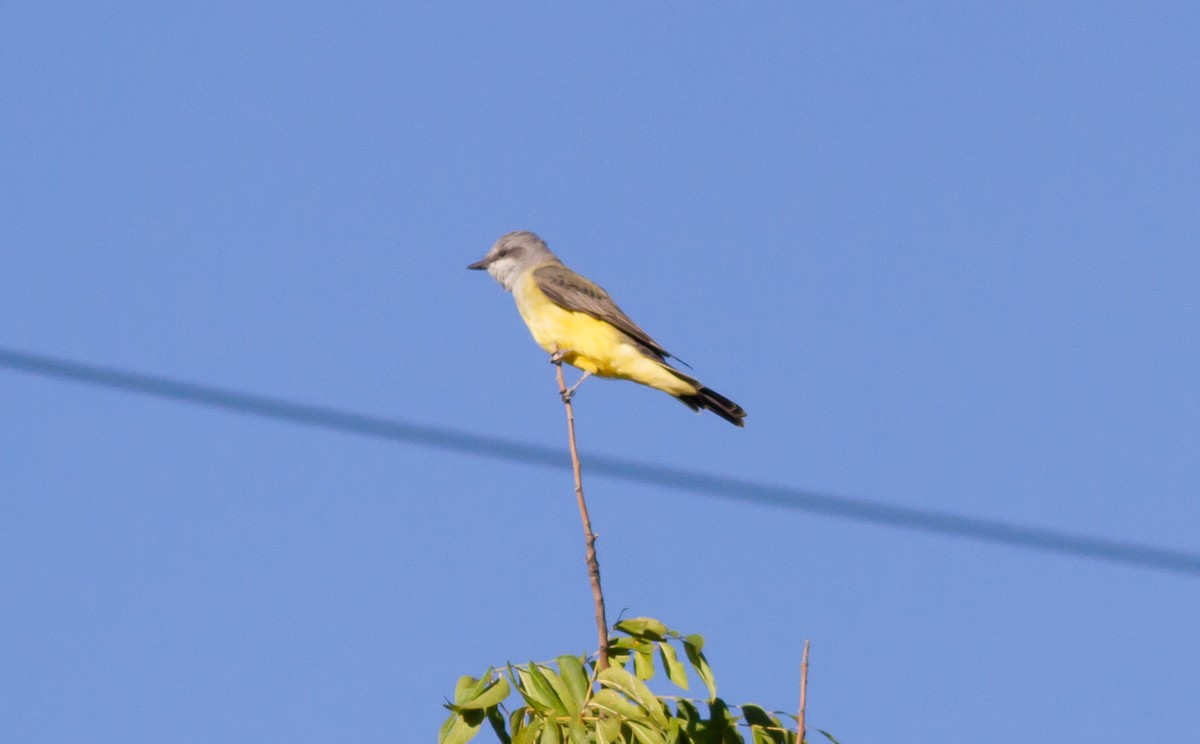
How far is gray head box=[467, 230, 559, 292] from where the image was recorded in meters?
8.39

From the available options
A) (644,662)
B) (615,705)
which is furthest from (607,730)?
(644,662)

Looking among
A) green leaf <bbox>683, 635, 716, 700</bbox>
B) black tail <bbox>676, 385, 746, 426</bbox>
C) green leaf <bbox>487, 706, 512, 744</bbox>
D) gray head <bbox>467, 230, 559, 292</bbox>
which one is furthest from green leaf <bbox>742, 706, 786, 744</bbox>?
gray head <bbox>467, 230, 559, 292</bbox>

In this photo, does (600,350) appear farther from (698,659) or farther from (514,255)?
(698,659)

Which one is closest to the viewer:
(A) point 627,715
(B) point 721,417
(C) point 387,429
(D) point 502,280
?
(A) point 627,715

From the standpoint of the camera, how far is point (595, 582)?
11.1 feet

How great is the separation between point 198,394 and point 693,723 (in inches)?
71.0

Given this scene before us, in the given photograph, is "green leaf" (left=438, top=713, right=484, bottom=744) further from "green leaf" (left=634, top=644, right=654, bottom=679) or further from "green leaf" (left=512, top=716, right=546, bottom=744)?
"green leaf" (left=634, top=644, right=654, bottom=679)

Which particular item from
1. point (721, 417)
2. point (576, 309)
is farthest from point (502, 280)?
point (721, 417)

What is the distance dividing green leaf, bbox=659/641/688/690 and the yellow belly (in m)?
3.70

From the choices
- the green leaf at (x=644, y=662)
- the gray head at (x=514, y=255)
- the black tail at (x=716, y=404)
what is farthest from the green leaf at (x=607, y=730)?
the gray head at (x=514, y=255)

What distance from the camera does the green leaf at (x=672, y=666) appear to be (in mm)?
3502

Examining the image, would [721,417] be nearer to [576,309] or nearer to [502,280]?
[576,309]

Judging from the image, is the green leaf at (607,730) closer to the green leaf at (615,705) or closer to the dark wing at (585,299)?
the green leaf at (615,705)

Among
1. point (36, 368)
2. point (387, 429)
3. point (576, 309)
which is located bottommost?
point (387, 429)
